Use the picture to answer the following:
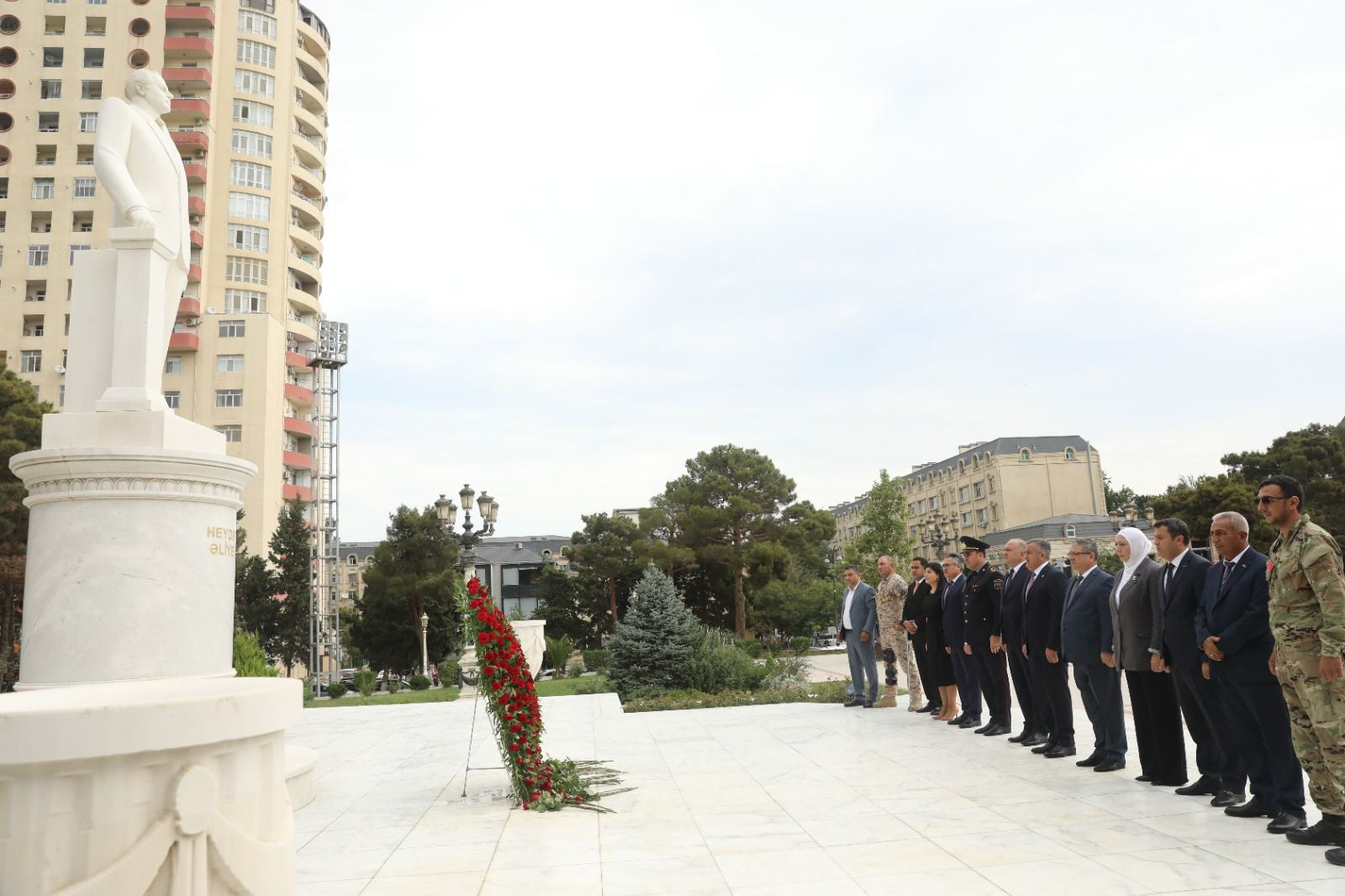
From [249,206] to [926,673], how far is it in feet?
165

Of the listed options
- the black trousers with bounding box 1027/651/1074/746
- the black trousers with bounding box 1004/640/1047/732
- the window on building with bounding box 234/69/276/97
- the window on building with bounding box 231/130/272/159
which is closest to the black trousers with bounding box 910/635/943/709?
the black trousers with bounding box 1004/640/1047/732

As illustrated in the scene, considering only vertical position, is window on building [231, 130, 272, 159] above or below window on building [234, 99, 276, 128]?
below

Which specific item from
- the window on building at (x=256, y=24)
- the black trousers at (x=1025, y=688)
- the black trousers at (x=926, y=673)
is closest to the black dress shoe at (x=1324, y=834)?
the black trousers at (x=1025, y=688)

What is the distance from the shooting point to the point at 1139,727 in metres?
6.80

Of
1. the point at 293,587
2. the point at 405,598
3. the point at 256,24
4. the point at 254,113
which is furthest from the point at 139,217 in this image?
the point at 256,24

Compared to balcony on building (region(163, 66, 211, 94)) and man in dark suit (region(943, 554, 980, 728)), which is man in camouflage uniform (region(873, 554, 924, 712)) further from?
balcony on building (region(163, 66, 211, 94))

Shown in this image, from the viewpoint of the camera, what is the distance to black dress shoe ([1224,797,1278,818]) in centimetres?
542

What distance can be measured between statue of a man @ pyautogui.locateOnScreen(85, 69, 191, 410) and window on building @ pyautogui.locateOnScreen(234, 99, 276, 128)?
49.2 meters

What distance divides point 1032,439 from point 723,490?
141ft

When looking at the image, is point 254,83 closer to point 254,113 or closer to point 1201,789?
point 254,113

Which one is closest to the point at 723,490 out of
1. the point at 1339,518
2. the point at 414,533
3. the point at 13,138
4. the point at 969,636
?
the point at 414,533

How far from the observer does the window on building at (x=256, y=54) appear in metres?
50.7

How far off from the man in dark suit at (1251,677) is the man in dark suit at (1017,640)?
2791 millimetres

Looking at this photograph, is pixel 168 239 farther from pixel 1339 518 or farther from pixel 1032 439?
pixel 1032 439
